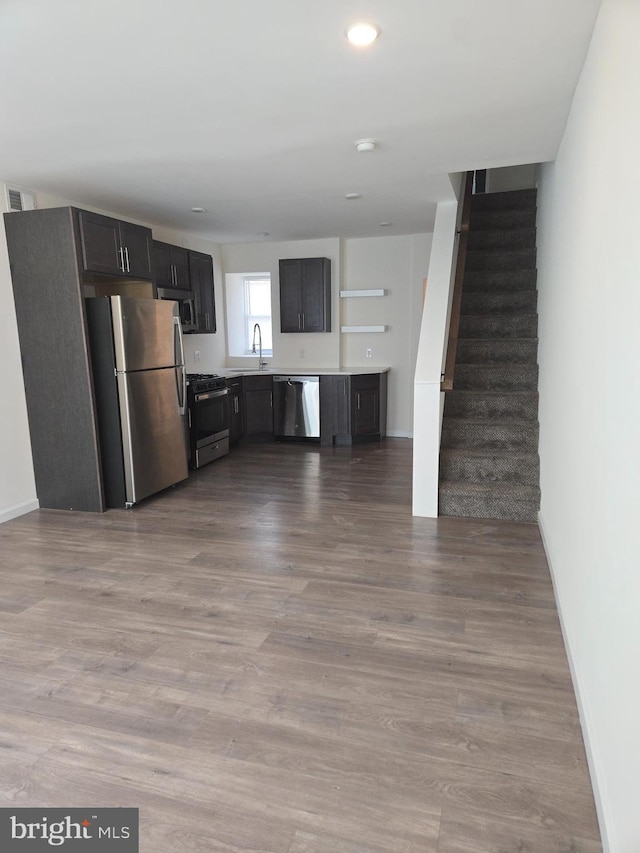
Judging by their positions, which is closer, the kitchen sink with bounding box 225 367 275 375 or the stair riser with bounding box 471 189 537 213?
the stair riser with bounding box 471 189 537 213

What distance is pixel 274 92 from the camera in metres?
2.53

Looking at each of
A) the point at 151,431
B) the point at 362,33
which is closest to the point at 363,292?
the point at 151,431

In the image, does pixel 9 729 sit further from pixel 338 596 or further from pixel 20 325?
pixel 20 325

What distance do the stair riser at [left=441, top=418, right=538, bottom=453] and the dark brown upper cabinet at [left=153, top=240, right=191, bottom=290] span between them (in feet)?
9.67

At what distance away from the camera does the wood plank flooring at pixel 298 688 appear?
60.6 inches

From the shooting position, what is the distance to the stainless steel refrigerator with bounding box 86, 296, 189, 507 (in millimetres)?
4035

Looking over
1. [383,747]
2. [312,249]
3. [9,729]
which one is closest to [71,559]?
[9,729]

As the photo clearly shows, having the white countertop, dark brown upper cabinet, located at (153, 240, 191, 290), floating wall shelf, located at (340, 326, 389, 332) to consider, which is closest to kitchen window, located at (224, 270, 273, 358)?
the white countertop

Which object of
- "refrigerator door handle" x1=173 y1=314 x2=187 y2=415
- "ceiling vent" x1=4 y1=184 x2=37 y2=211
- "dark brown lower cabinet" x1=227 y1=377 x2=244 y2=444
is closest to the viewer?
"ceiling vent" x1=4 y1=184 x2=37 y2=211

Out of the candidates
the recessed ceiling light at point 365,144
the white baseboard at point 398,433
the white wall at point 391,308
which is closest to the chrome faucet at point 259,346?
the white wall at point 391,308

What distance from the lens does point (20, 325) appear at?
411 centimetres

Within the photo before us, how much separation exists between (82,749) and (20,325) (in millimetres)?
3329

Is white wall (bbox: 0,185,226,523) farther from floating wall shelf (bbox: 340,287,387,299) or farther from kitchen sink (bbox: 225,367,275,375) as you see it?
floating wall shelf (bbox: 340,287,387,299)

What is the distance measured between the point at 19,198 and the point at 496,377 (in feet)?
13.2
